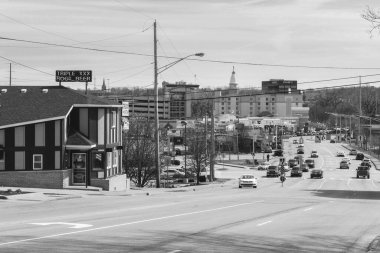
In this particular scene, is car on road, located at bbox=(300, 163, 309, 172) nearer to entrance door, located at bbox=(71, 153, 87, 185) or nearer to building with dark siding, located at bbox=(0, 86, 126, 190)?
building with dark siding, located at bbox=(0, 86, 126, 190)

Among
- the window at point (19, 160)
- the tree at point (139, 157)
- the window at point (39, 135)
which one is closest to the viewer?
the window at point (19, 160)

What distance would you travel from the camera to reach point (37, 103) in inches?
1719

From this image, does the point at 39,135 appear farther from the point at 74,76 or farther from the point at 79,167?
the point at 74,76

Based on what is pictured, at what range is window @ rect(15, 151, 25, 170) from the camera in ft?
136

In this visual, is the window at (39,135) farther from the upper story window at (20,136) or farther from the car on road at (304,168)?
the car on road at (304,168)

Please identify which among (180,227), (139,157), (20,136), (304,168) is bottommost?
(304,168)

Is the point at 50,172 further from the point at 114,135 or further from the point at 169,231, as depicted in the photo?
the point at 169,231

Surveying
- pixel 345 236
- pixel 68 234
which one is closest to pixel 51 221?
pixel 68 234

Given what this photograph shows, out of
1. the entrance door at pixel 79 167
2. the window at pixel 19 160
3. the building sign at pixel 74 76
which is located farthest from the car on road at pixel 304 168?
the window at pixel 19 160

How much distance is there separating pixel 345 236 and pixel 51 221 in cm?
980

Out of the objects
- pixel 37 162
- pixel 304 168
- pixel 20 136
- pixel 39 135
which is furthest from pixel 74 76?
pixel 304 168

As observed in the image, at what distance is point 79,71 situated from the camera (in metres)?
50.4

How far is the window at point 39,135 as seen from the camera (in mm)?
41469

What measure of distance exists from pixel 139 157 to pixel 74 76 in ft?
66.7
